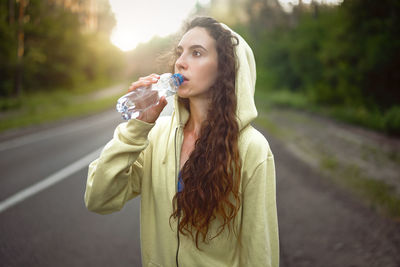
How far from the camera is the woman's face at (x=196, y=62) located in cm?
149

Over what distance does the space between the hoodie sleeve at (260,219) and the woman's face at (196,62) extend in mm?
519

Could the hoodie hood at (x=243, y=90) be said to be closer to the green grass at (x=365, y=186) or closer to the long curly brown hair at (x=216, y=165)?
the long curly brown hair at (x=216, y=165)

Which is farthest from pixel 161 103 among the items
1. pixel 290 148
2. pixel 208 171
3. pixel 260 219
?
pixel 290 148

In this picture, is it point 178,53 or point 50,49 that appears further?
point 50,49

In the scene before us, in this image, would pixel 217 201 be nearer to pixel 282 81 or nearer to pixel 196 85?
pixel 196 85

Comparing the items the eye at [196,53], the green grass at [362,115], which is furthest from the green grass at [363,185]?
the eye at [196,53]

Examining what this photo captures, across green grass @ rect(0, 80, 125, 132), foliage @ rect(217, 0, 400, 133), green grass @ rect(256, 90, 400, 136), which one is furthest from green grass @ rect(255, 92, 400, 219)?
green grass @ rect(0, 80, 125, 132)

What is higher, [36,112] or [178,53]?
[178,53]

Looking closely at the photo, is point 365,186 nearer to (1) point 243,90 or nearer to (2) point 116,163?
(1) point 243,90

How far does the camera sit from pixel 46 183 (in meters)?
5.49

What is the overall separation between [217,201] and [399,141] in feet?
29.3

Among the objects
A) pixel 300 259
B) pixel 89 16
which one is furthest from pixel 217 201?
pixel 89 16

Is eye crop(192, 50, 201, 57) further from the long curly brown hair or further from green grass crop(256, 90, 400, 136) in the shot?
green grass crop(256, 90, 400, 136)

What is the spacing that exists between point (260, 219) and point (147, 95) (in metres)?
0.84
